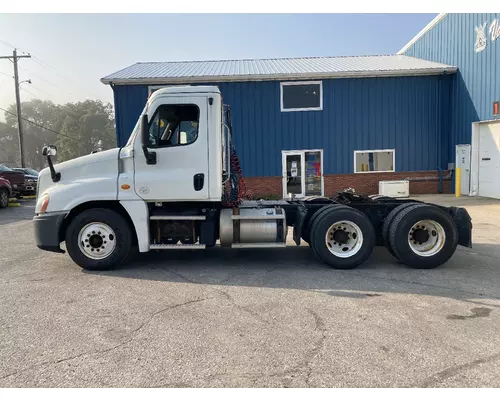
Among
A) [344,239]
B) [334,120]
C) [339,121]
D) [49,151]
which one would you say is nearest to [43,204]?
[49,151]

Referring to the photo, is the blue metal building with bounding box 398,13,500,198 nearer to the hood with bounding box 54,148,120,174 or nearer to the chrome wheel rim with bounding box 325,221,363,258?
the chrome wheel rim with bounding box 325,221,363,258

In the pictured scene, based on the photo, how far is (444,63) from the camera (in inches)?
736

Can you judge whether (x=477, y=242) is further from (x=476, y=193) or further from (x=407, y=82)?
(x=407, y=82)

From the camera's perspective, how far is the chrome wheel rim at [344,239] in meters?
6.52

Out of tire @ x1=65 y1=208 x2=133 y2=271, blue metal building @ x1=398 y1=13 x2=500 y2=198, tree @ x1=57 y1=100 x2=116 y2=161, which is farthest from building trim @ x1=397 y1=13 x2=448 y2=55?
tree @ x1=57 y1=100 x2=116 y2=161

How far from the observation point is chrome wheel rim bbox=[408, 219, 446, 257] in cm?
653

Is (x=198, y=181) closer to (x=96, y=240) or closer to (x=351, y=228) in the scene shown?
(x=96, y=240)

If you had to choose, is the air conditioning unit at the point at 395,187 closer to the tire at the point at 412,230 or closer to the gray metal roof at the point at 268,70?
the gray metal roof at the point at 268,70

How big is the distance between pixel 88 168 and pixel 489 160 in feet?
49.7

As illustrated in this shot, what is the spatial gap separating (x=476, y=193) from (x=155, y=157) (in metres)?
15.0

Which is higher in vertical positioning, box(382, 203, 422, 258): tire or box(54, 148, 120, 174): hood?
box(54, 148, 120, 174): hood

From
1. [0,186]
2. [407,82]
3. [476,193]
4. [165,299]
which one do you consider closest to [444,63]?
[407,82]

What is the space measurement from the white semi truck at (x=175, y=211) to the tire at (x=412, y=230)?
2 cm

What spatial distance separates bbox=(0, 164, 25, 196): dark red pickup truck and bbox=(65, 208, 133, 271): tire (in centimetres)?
1644
